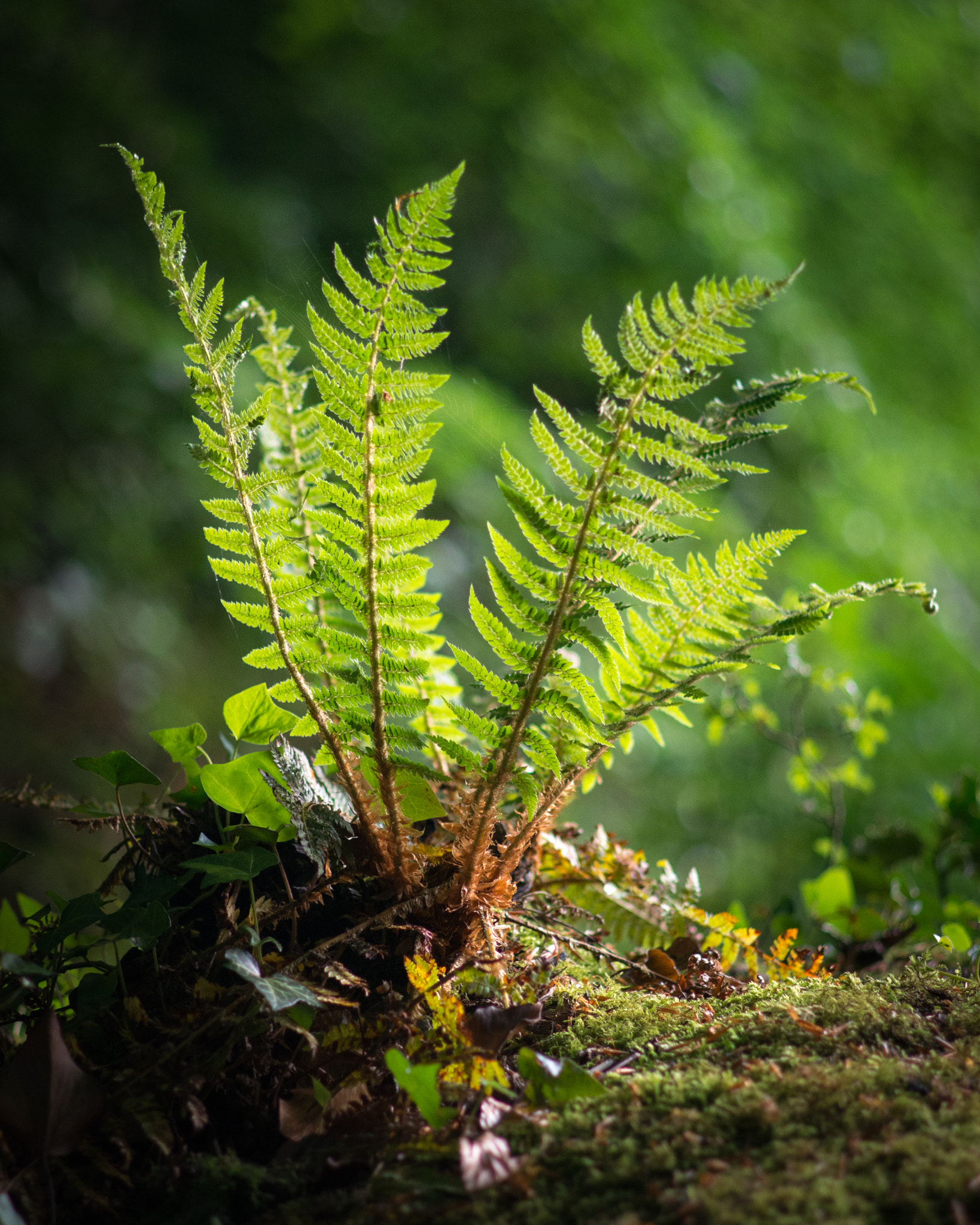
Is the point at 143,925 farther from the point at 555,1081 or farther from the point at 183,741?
the point at 555,1081

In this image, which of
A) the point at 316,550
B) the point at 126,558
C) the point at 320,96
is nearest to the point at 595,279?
the point at 320,96

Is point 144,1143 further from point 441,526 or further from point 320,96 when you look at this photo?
point 320,96

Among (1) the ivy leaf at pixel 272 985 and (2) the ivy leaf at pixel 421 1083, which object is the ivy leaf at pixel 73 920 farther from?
(2) the ivy leaf at pixel 421 1083

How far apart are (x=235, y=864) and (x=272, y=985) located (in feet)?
0.46

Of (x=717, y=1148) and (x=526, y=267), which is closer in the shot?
(x=717, y=1148)

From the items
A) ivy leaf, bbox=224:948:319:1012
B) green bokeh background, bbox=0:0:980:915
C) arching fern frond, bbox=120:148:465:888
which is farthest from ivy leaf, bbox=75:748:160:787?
green bokeh background, bbox=0:0:980:915

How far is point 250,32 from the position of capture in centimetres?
367

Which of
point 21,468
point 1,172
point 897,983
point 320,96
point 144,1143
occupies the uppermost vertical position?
point 320,96

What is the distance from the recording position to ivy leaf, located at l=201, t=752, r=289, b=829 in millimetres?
759

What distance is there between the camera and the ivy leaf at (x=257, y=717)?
88cm

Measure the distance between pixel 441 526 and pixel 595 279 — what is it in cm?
317

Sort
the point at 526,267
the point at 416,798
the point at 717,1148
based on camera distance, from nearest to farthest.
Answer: the point at 717,1148
the point at 416,798
the point at 526,267

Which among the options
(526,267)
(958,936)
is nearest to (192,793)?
(958,936)

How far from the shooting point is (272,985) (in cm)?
63
